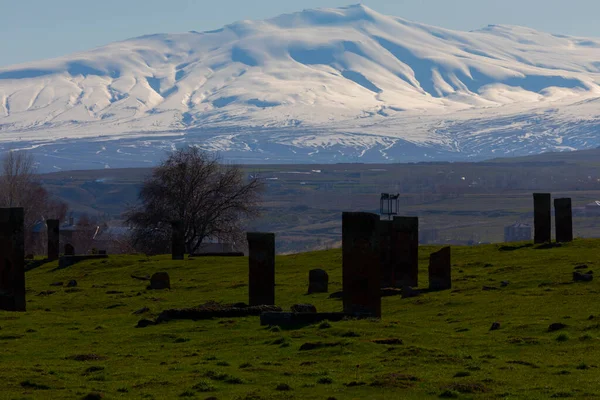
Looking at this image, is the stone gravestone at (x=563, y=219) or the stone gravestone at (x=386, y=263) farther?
the stone gravestone at (x=563, y=219)

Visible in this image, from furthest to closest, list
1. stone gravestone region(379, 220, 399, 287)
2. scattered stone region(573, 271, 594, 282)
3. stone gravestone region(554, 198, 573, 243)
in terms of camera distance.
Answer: stone gravestone region(554, 198, 573, 243) → stone gravestone region(379, 220, 399, 287) → scattered stone region(573, 271, 594, 282)

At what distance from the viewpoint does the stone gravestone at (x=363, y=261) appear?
3253cm

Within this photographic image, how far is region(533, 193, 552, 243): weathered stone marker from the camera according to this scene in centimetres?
5666

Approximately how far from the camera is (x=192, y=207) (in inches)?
3529

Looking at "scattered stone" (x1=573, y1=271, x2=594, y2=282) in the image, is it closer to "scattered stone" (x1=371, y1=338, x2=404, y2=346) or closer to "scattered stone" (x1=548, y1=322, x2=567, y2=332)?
"scattered stone" (x1=548, y1=322, x2=567, y2=332)

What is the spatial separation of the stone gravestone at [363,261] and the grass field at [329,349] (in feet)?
3.42

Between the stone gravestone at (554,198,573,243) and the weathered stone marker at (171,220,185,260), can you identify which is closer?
the stone gravestone at (554,198,573,243)

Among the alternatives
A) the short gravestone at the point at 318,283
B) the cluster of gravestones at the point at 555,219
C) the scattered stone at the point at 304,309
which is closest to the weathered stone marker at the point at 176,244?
the cluster of gravestones at the point at 555,219

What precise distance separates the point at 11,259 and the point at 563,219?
2704cm

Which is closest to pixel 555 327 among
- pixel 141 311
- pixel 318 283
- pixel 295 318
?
pixel 295 318

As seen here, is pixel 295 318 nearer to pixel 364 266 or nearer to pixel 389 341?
pixel 364 266

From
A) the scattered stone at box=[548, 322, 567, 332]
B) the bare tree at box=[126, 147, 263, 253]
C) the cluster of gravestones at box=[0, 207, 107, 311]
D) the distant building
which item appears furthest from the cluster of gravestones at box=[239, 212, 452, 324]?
the distant building

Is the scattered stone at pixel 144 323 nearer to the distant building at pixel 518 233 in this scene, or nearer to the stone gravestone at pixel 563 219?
the stone gravestone at pixel 563 219

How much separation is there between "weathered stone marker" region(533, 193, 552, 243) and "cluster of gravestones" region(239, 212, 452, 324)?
37.3ft
